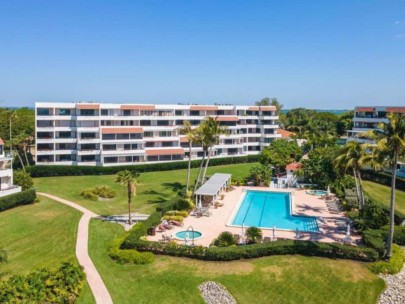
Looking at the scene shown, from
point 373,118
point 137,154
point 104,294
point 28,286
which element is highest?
point 373,118

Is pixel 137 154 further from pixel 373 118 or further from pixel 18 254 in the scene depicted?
pixel 373 118

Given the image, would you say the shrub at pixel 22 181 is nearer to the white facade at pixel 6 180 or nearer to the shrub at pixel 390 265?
the white facade at pixel 6 180

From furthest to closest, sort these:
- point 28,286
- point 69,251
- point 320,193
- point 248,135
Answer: point 248,135 → point 320,193 → point 69,251 → point 28,286

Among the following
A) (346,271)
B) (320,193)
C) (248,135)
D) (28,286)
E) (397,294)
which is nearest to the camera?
(28,286)

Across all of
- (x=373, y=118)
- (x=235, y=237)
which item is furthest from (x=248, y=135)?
(x=235, y=237)

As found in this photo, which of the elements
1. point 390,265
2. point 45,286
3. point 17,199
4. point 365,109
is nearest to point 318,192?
point 390,265

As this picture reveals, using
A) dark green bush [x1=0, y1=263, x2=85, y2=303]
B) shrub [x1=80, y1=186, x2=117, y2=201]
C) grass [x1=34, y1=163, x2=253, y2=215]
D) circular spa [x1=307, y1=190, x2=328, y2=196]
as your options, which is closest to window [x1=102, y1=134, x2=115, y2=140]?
grass [x1=34, y1=163, x2=253, y2=215]

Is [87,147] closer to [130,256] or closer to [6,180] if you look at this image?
[6,180]
